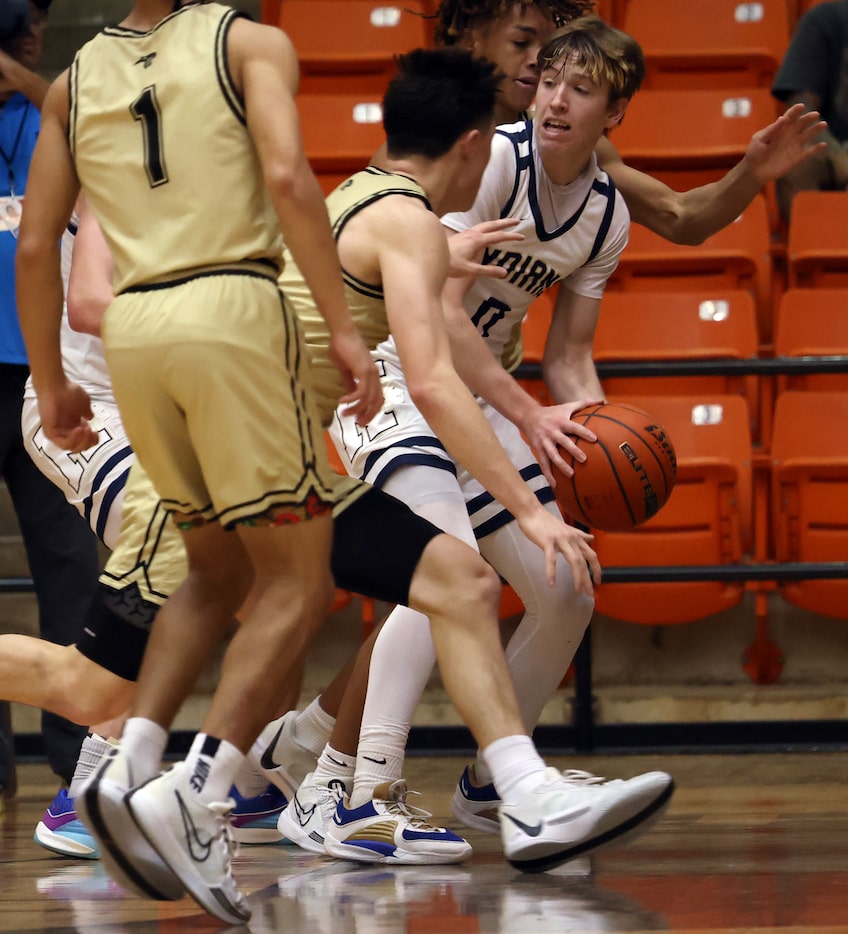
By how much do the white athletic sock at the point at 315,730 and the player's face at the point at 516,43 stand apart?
5.24 feet

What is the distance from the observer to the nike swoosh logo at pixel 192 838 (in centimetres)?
240

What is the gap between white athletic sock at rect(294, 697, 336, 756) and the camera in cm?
372

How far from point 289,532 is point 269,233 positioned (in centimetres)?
51

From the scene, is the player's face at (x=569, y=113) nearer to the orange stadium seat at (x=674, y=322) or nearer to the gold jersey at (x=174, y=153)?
the gold jersey at (x=174, y=153)

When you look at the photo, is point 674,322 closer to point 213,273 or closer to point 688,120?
point 688,120

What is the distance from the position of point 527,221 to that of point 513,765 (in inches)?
58.2

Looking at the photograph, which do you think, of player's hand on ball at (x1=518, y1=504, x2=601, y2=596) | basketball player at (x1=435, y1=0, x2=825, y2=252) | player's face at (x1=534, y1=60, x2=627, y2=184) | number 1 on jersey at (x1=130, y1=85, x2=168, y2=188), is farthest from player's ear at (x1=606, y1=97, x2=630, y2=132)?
number 1 on jersey at (x1=130, y1=85, x2=168, y2=188)

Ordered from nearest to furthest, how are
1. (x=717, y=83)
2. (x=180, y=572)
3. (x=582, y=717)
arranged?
1. (x=180, y=572)
2. (x=582, y=717)
3. (x=717, y=83)

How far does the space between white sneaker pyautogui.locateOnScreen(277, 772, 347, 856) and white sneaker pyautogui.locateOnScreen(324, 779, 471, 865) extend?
10cm

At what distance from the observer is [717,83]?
6.70m

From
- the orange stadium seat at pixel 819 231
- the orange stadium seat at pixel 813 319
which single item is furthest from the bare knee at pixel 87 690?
the orange stadium seat at pixel 819 231

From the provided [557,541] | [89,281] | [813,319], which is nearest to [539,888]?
[557,541]

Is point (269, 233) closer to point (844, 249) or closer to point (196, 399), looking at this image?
point (196, 399)

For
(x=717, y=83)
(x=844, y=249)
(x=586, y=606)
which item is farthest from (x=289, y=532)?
(x=717, y=83)
